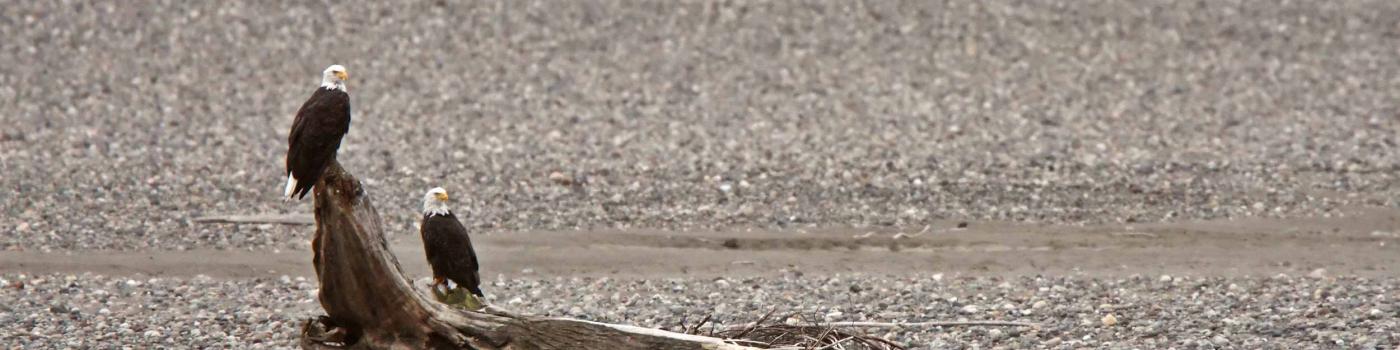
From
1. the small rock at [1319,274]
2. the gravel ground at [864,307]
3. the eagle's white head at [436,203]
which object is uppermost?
the eagle's white head at [436,203]

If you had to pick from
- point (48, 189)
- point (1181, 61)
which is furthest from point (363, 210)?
point (1181, 61)

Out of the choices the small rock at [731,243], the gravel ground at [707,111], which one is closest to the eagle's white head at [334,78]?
the gravel ground at [707,111]

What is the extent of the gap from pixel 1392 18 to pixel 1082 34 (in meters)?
4.63

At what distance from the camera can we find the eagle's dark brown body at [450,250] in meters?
9.50

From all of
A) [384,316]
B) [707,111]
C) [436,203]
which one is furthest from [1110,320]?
[707,111]

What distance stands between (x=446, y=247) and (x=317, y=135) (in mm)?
1183

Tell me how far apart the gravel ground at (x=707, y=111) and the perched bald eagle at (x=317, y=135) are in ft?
14.5

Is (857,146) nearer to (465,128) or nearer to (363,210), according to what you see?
(465,128)

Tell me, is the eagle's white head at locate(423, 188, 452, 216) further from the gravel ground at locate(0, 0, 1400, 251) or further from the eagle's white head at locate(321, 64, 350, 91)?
the gravel ground at locate(0, 0, 1400, 251)

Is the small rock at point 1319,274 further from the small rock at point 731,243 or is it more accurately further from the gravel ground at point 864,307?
the small rock at point 731,243

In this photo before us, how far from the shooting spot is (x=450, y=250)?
374 inches

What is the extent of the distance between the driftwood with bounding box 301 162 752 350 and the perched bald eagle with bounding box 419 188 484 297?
4.64 feet

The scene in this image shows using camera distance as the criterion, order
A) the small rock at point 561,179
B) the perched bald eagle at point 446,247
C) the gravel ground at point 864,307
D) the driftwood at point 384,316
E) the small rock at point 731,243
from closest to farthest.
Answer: the driftwood at point 384,316
the perched bald eagle at point 446,247
the gravel ground at point 864,307
the small rock at point 731,243
the small rock at point 561,179

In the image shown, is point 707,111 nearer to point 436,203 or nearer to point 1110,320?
point 1110,320
